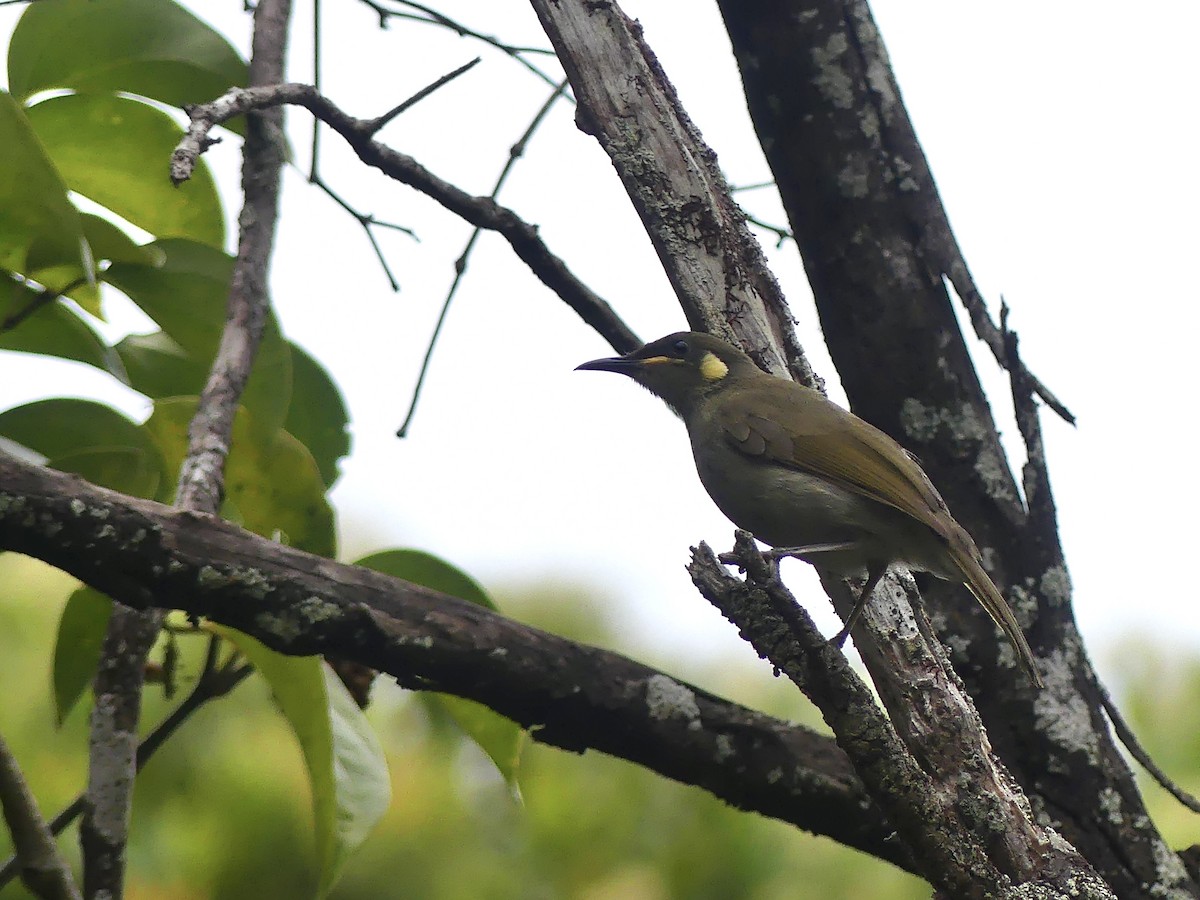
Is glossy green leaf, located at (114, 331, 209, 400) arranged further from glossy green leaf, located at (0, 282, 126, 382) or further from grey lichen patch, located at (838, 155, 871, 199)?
grey lichen patch, located at (838, 155, 871, 199)

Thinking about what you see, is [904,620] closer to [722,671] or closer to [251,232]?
[251,232]

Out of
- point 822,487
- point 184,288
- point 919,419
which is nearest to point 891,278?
point 919,419

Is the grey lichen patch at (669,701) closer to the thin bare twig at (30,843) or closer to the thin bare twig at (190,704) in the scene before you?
the thin bare twig at (190,704)

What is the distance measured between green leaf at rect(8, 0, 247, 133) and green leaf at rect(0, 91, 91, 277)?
0.59 m

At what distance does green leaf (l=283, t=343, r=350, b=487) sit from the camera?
314 cm

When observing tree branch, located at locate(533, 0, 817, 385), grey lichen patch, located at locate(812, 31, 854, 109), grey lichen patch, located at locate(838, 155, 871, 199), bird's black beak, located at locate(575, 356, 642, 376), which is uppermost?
grey lichen patch, located at locate(812, 31, 854, 109)

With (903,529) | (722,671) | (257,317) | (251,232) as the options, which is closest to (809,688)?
(903,529)

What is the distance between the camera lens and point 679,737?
2.71 meters

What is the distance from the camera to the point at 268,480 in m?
2.82

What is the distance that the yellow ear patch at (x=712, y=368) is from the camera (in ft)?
10.4

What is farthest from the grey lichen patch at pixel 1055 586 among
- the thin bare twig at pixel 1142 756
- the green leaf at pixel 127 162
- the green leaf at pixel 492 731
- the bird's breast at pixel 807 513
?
the green leaf at pixel 127 162

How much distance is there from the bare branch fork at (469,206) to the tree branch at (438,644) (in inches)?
44.3

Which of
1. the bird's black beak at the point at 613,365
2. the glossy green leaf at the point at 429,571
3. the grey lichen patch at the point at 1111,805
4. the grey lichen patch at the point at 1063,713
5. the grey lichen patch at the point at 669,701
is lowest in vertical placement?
the grey lichen patch at the point at 669,701

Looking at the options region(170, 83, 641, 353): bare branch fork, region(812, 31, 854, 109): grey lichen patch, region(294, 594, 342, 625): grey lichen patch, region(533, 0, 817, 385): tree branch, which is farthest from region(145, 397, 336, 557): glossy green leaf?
region(812, 31, 854, 109): grey lichen patch
